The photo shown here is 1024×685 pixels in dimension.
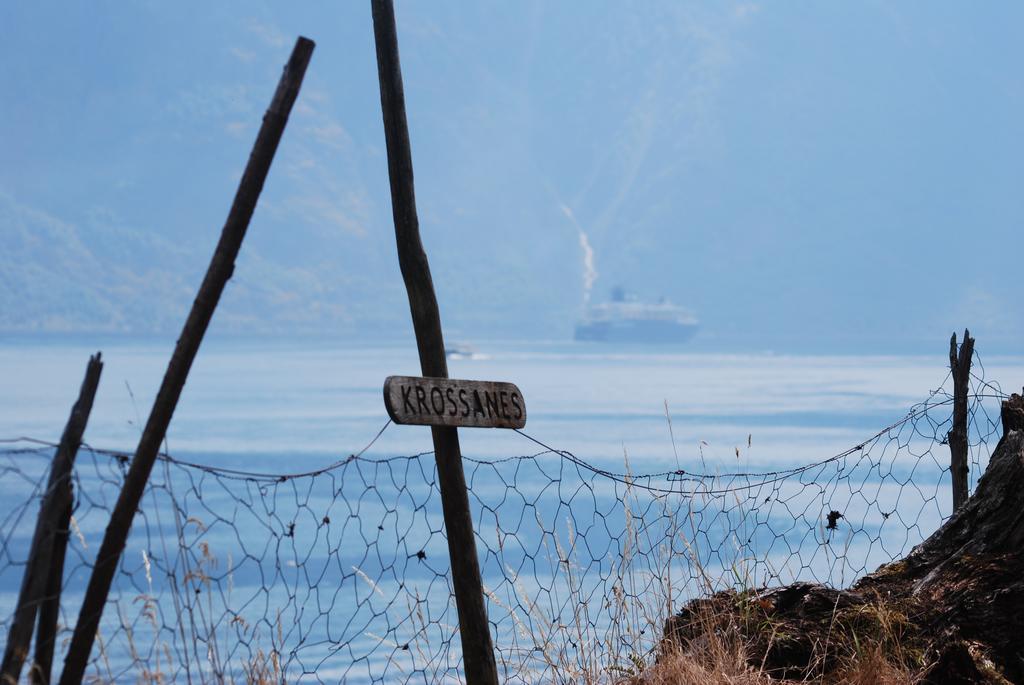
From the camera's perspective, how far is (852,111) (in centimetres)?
17800

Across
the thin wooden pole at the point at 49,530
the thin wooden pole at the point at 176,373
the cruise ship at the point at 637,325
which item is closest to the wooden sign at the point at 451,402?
the thin wooden pole at the point at 176,373

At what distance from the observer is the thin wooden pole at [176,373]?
253cm

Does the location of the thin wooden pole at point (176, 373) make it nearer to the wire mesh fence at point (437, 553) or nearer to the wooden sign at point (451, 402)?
the wire mesh fence at point (437, 553)

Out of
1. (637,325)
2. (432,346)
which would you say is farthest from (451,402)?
(637,325)

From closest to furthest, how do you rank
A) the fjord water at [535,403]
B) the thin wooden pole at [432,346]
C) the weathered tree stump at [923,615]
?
the thin wooden pole at [432,346], the weathered tree stump at [923,615], the fjord water at [535,403]

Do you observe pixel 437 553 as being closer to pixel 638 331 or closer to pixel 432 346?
pixel 432 346

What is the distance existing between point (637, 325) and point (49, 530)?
429 feet

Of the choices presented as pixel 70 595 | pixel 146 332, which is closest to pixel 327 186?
pixel 146 332

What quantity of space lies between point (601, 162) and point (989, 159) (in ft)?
175

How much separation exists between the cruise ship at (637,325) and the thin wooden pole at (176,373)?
426 feet

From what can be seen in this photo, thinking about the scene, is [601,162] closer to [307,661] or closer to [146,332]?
→ [146,332]

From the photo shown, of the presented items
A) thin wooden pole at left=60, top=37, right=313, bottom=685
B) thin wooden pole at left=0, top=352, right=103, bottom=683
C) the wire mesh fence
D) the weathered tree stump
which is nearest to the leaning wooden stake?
the wire mesh fence

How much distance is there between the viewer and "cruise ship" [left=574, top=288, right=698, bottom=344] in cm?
13250

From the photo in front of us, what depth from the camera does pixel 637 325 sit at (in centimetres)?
13250
